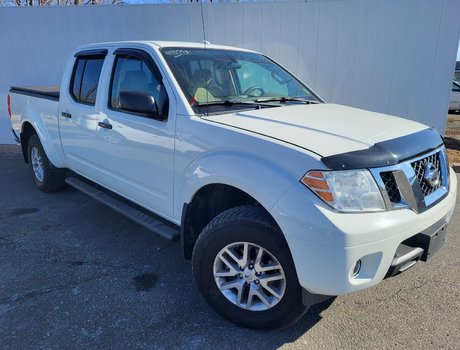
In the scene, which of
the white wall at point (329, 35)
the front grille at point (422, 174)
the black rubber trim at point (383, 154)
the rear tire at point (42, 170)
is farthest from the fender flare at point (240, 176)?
the white wall at point (329, 35)

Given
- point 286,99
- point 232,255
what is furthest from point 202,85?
point 232,255

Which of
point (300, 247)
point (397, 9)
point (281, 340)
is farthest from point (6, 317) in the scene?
point (397, 9)

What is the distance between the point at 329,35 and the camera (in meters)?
6.60

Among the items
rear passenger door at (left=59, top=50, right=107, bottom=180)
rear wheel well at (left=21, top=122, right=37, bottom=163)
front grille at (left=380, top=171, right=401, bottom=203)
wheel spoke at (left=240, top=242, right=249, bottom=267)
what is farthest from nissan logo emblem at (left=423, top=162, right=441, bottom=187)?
rear wheel well at (left=21, top=122, right=37, bottom=163)

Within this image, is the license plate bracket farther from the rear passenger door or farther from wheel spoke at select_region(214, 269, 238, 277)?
the rear passenger door

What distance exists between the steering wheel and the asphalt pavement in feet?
5.46

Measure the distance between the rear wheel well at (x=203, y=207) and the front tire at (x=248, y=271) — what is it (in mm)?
255

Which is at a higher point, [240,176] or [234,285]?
[240,176]

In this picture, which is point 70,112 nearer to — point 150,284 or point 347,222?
point 150,284

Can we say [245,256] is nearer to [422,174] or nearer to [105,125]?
[422,174]

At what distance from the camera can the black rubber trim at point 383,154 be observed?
211 centimetres

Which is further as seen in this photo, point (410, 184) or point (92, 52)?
point (92, 52)

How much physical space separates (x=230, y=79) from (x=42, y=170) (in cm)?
333

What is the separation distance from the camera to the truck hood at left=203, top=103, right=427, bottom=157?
89.9 inches
